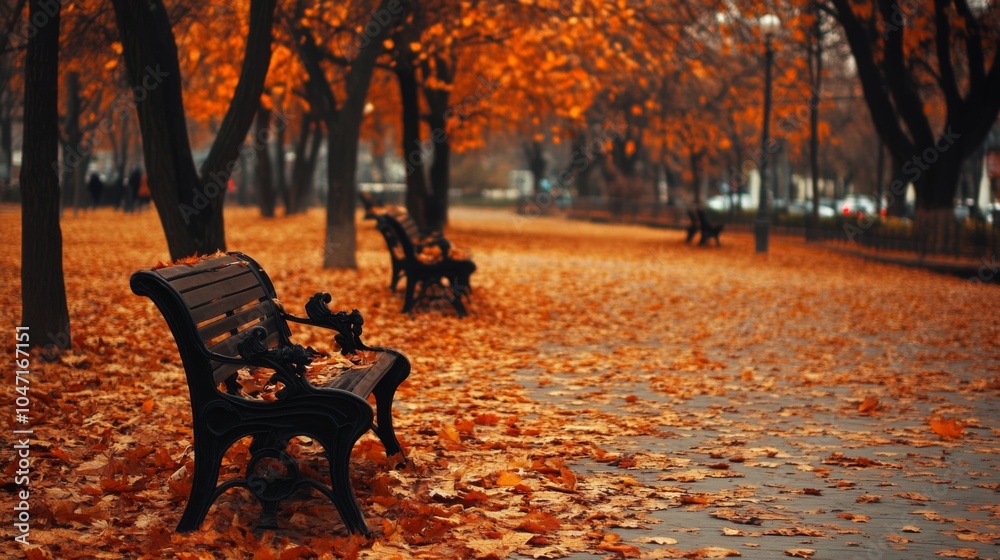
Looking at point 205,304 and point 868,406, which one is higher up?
point 205,304

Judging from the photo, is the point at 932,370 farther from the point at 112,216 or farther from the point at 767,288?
the point at 112,216

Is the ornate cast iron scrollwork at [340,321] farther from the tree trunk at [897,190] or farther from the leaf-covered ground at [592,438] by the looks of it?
the tree trunk at [897,190]

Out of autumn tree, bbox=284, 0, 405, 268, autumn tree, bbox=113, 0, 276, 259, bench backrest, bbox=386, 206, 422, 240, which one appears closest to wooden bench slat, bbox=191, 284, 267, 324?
autumn tree, bbox=113, 0, 276, 259

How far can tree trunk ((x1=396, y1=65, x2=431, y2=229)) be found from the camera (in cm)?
2622

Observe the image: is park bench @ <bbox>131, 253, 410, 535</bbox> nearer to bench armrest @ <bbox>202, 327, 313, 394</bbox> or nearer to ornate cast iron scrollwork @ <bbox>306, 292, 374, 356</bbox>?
bench armrest @ <bbox>202, 327, 313, 394</bbox>

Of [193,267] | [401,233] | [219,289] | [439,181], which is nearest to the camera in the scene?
[193,267]

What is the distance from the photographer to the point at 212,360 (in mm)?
4793

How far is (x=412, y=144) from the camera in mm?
27078

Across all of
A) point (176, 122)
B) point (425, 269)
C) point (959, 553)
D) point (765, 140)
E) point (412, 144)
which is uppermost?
point (765, 140)

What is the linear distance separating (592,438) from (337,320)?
1.88m

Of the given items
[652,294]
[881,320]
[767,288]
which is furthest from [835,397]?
[767,288]

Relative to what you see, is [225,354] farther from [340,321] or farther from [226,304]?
[340,321]

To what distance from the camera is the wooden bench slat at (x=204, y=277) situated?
4785 millimetres

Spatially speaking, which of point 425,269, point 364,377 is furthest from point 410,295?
point 364,377
